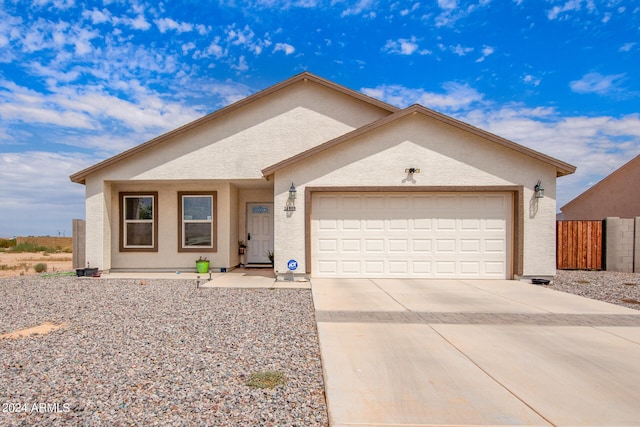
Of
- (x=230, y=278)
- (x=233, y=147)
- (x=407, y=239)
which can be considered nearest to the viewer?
(x=407, y=239)

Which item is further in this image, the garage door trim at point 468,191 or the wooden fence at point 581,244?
the wooden fence at point 581,244

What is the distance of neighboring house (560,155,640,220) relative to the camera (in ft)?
56.5

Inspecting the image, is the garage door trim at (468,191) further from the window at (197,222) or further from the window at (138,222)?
the window at (138,222)

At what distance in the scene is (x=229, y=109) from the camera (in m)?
11.6

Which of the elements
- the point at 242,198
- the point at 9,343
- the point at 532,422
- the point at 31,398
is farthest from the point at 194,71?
the point at 532,422

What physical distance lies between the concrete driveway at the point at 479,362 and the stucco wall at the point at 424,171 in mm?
2840

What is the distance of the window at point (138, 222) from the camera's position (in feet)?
41.0

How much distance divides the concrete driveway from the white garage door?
2.77 metres

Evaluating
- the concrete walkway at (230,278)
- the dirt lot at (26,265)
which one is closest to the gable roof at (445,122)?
the concrete walkway at (230,278)

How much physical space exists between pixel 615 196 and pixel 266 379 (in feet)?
68.8

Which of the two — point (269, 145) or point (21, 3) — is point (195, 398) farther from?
point (21, 3)

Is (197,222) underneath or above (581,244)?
above

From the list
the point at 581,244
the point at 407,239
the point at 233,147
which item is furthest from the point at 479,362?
the point at 581,244

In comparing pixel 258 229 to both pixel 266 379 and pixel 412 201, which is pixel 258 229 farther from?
pixel 266 379
